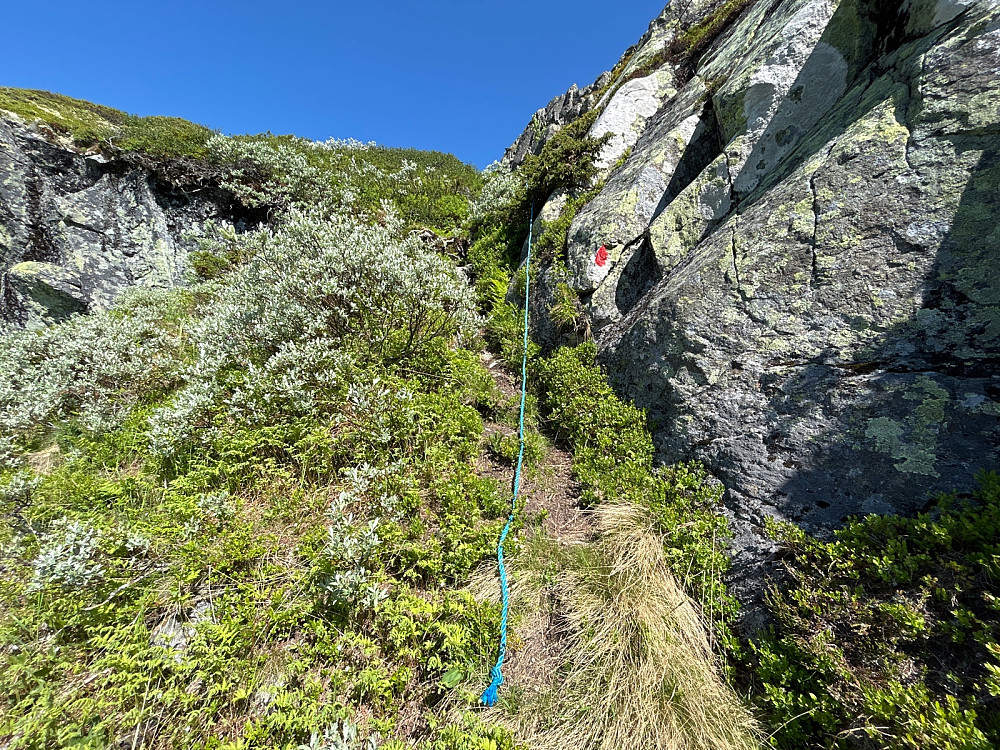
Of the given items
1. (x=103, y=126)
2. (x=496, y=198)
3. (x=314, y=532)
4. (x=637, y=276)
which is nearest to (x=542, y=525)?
(x=314, y=532)

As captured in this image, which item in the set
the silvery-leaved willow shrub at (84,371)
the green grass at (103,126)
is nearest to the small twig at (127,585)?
the silvery-leaved willow shrub at (84,371)

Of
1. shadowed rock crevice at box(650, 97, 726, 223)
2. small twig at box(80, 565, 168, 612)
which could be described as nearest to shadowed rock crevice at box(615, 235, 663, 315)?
shadowed rock crevice at box(650, 97, 726, 223)

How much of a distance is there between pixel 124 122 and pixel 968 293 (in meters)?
21.4

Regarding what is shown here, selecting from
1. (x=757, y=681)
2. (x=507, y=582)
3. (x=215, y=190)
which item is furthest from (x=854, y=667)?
(x=215, y=190)

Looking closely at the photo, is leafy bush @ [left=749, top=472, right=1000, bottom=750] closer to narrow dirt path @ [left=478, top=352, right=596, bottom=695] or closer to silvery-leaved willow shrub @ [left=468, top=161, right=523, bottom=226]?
narrow dirt path @ [left=478, top=352, right=596, bottom=695]

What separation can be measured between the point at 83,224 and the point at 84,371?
7115 millimetres

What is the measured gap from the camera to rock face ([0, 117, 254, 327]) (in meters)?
9.47

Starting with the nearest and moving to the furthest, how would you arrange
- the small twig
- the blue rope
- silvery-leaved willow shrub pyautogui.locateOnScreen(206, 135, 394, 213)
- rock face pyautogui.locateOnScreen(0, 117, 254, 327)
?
1. the blue rope
2. the small twig
3. rock face pyautogui.locateOnScreen(0, 117, 254, 327)
4. silvery-leaved willow shrub pyautogui.locateOnScreen(206, 135, 394, 213)

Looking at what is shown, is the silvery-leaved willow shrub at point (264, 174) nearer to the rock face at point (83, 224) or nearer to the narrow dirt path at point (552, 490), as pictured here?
the rock face at point (83, 224)

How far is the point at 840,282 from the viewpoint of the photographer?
4.00 metres

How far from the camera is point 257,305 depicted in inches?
257

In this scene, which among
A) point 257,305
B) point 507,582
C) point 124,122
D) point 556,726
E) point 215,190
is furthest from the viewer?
point 124,122

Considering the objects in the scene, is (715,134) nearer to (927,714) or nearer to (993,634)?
(993,634)

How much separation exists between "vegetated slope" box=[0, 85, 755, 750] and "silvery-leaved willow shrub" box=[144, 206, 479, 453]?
5 cm
